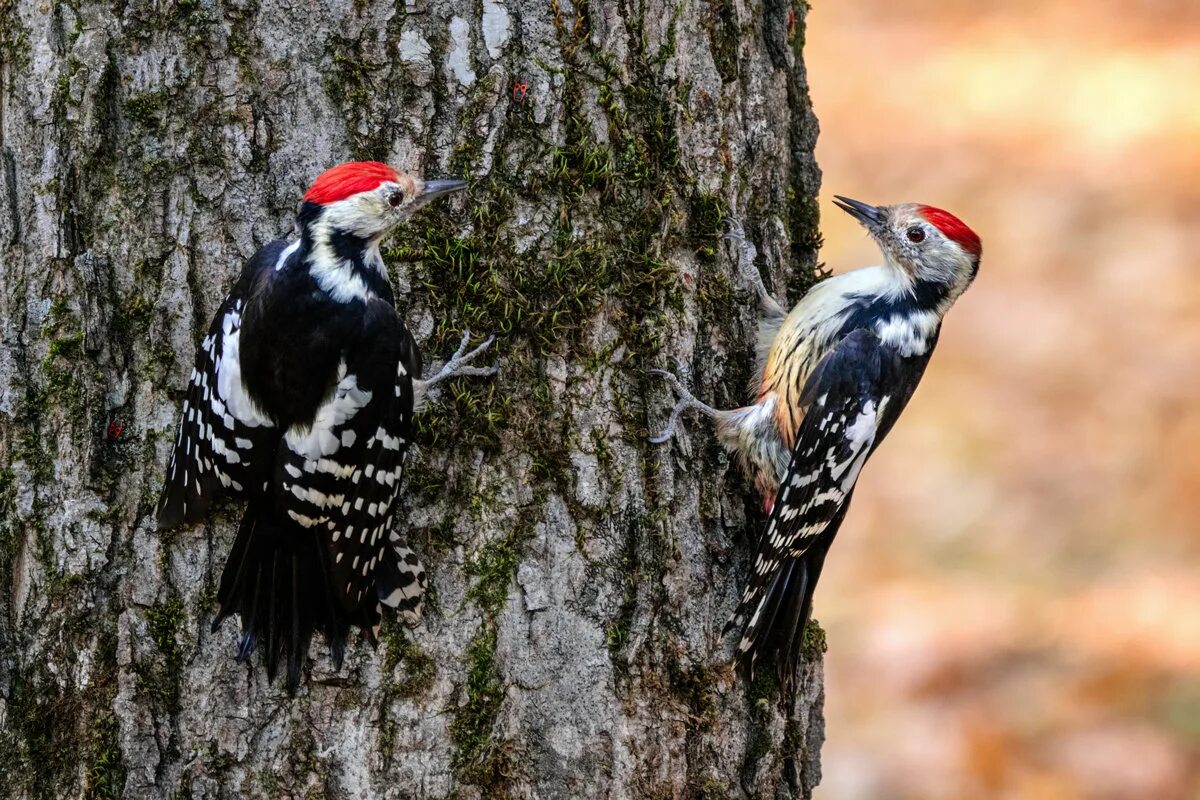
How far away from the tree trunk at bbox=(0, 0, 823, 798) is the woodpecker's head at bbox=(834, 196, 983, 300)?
3.42ft

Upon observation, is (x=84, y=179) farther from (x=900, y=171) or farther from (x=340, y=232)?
(x=900, y=171)

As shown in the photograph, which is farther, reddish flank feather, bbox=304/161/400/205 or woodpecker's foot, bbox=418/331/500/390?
woodpecker's foot, bbox=418/331/500/390

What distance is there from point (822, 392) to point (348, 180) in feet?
4.44

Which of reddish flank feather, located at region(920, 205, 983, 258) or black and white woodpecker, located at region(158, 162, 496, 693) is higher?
reddish flank feather, located at region(920, 205, 983, 258)

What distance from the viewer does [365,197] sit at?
248cm

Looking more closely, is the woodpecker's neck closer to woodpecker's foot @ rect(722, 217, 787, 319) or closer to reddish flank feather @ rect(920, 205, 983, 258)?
woodpecker's foot @ rect(722, 217, 787, 319)

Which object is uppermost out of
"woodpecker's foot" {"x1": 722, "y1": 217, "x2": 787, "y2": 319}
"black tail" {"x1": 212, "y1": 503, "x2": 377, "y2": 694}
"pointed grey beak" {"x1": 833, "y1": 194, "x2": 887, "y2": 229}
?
"pointed grey beak" {"x1": 833, "y1": 194, "x2": 887, "y2": 229}

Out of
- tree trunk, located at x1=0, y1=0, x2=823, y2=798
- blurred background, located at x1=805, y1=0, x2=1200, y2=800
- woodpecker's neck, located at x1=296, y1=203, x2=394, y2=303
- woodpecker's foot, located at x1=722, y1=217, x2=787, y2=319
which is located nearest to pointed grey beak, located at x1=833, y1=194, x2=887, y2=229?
woodpecker's foot, located at x1=722, y1=217, x2=787, y2=319

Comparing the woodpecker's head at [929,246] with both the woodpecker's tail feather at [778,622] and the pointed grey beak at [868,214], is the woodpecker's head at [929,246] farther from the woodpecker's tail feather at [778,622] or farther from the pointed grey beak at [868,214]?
the woodpecker's tail feather at [778,622]

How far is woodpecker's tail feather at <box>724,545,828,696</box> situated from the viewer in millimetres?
2771

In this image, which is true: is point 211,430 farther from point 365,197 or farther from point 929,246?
point 929,246

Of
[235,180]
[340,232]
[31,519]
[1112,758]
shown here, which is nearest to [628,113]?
[340,232]

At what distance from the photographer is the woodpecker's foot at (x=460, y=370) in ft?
8.45

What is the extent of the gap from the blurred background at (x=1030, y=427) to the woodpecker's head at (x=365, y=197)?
10.4ft
